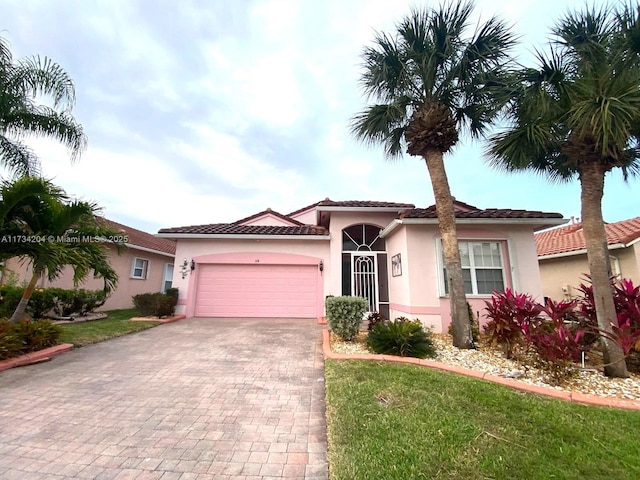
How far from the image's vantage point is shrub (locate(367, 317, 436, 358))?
6.08 meters

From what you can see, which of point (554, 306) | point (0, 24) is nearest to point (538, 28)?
point (554, 306)

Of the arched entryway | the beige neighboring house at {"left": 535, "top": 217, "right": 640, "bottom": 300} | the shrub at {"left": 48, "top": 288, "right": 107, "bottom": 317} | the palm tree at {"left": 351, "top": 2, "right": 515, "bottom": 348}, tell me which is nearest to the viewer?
the palm tree at {"left": 351, "top": 2, "right": 515, "bottom": 348}

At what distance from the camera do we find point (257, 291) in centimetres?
1226

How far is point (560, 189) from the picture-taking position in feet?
29.4

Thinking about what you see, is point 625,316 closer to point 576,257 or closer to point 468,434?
point 468,434

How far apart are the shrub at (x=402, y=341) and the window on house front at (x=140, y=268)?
47.5ft

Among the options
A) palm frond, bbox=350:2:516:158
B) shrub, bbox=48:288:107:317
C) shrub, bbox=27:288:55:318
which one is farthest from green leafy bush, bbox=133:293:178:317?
palm frond, bbox=350:2:516:158

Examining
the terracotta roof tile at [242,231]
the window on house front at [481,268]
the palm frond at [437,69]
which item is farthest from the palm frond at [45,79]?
the window on house front at [481,268]

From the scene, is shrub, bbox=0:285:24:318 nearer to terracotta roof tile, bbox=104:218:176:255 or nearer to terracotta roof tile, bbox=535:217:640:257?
terracotta roof tile, bbox=104:218:176:255

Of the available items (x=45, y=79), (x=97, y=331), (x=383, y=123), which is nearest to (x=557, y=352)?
(x=383, y=123)

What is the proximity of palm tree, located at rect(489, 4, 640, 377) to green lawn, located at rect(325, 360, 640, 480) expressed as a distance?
2665mm

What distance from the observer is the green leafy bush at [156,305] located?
10966 millimetres

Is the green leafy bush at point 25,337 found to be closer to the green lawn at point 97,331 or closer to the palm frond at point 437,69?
the green lawn at point 97,331

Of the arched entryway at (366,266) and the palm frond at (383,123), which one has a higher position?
the palm frond at (383,123)
